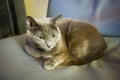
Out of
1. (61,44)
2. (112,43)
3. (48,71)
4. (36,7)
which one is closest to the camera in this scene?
(48,71)

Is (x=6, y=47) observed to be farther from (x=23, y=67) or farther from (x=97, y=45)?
(x=97, y=45)

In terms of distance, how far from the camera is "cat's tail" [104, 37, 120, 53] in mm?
1203

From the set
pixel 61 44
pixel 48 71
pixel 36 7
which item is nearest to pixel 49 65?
pixel 48 71

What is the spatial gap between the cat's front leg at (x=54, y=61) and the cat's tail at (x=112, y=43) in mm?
253

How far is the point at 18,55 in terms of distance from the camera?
1.17 meters

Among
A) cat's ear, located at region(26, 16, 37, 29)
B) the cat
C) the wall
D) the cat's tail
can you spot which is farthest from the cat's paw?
the wall

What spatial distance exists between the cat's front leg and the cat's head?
0.06 m

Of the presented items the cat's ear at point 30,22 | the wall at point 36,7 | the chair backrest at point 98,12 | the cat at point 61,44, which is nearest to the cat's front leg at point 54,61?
the cat at point 61,44

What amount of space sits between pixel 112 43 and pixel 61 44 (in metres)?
0.30

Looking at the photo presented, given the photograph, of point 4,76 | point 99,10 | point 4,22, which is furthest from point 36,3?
Answer: point 4,76

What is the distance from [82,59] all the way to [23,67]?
0.94 feet

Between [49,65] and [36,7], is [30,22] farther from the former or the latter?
[36,7]

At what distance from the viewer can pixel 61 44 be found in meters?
1.15

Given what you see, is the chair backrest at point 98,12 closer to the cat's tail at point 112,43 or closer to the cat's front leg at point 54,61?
the cat's tail at point 112,43
